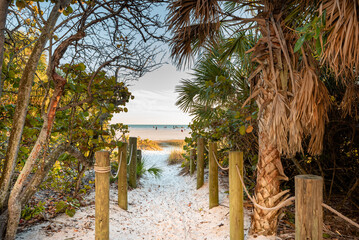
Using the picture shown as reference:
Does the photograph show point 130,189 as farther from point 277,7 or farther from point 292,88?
point 277,7

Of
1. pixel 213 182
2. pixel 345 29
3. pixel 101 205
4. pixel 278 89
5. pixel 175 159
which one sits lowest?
pixel 175 159

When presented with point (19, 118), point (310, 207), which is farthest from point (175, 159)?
point (310, 207)

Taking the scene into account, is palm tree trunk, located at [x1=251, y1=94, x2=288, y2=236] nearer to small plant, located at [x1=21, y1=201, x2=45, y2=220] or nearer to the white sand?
small plant, located at [x1=21, y1=201, x2=45, y2=220]

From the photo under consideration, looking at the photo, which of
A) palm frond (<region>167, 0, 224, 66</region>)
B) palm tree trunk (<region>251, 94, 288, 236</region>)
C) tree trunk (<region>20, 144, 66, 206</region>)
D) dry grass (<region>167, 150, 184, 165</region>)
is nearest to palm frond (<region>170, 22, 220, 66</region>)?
palm frond (<region>167, 0, 224, 66</region>)

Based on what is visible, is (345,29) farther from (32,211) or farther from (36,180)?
(32,211)

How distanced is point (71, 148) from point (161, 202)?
2201 millimetres

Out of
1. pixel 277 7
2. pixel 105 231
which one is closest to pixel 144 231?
pixel 105 231

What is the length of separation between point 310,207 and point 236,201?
1.29m

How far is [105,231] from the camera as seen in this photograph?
7.68ft

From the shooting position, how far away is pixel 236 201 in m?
2.53

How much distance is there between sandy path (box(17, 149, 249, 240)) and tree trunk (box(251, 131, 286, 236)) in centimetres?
57

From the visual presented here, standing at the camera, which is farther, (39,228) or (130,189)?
(130,189)

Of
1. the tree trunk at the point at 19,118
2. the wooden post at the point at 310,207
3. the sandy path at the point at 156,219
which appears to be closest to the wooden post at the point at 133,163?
the sandy path at the point at 156,219

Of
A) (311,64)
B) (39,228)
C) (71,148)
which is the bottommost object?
(39,228)
